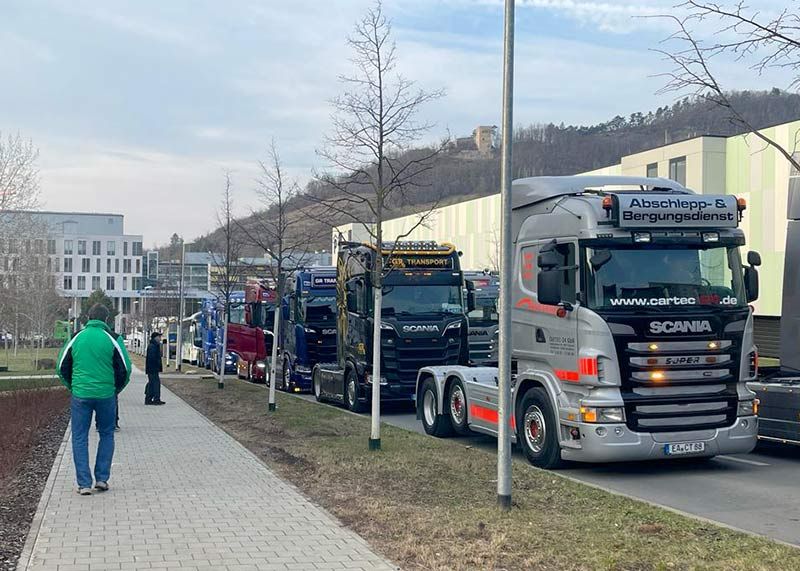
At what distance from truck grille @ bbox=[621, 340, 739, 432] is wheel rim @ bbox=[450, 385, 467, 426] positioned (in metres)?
4.00

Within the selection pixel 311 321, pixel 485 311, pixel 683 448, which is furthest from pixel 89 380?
pixel 311 321

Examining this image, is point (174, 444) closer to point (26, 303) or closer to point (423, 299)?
point (423, 299)

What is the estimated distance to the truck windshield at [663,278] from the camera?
10523 millimetres

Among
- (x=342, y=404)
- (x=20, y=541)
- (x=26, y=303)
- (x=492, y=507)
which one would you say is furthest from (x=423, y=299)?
(x=26, y=303)

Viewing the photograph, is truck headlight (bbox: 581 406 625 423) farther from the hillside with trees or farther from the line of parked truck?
the hillside with trees

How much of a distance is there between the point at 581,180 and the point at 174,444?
23.9 feet

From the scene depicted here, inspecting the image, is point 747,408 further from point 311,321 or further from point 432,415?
point 311,321

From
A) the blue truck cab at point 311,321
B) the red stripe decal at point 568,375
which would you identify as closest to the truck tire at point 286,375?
the blue truck cab at point 311,321

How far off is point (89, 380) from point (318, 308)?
17.0 meters

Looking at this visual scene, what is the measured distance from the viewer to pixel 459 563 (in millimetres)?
6535

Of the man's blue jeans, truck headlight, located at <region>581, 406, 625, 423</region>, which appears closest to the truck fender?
truck headlight, located at <region>581, 406, 625, 423</region>

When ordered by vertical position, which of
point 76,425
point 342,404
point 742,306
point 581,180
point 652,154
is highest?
point 652,154

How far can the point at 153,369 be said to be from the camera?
22172 millimetres

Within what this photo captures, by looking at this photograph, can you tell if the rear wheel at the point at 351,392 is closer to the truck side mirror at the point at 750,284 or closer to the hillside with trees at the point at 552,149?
the hillside with trees at the point at 552,149
